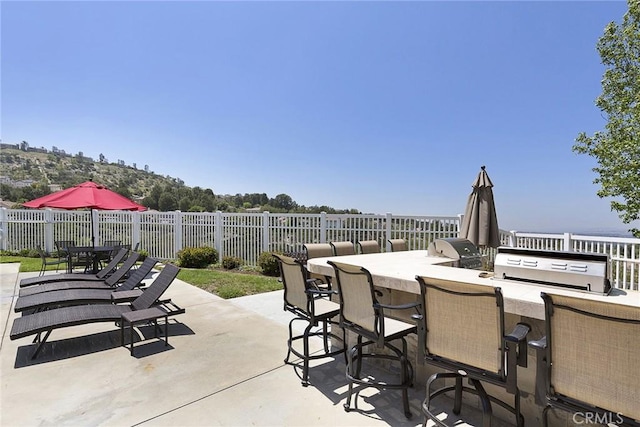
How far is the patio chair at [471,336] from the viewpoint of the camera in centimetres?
184

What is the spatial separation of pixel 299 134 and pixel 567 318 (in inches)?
597

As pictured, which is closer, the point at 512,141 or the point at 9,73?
the point at 9,73

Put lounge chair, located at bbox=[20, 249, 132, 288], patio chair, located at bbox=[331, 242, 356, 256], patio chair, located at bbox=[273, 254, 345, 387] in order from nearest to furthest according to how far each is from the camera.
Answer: patio chair, located at bbox=[273, 254, 345, 387] → patio chair, located at bbox=[331, 242, 356, 256] → lounge chair, located at bbox=[20, 249, 132, 288]

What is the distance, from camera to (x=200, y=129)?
1505 centimetres

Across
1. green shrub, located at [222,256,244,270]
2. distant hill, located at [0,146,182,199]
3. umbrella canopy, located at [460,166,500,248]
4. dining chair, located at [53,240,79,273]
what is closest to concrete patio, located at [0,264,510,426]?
umbrella canopy, located at [460,166,500,248]

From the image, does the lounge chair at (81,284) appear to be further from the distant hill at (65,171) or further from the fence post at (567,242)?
the distant hill at (65,171)

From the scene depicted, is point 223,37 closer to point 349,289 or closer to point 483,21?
point 483,21

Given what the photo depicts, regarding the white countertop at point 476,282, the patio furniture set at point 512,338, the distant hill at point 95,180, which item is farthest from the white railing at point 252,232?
the distant hill at point 95,180

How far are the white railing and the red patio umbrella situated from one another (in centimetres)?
130

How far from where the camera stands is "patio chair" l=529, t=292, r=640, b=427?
1420mm

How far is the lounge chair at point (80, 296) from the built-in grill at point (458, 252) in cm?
472

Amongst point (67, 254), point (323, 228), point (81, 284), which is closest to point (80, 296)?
point (81, 284)

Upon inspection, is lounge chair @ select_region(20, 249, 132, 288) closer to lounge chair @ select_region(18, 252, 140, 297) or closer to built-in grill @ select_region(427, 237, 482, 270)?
lounge chair @ select_region(18, 252, 140, 297)

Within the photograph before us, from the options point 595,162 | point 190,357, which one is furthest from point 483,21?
point 190,357
